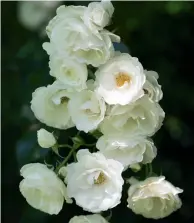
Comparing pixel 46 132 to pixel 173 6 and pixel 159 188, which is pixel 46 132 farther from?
pixel 173 6

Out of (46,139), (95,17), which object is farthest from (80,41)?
(46,139)

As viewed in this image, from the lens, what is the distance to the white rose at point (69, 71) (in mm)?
1058

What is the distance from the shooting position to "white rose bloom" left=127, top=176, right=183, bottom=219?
3.69 ft

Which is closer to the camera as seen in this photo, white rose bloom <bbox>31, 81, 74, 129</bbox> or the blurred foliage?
white rose bloom <bbox>31, 81, 74, 129</bbox>

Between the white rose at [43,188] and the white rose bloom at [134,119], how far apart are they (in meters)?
0.11

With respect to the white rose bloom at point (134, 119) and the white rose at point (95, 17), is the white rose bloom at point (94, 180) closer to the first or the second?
the white rose bloom at point (134, 119)

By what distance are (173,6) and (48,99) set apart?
405 millimetres

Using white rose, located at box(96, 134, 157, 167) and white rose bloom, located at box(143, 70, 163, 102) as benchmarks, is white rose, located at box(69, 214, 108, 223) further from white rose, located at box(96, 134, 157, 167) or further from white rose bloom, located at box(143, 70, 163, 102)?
white rose bloom, located at box(143, 70, 163, 102)

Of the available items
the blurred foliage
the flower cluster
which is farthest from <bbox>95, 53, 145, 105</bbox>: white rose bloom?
the blurred foliage

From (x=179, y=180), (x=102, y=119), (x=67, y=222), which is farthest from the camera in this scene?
(x=179, y=180)

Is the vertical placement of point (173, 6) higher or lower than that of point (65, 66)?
lower

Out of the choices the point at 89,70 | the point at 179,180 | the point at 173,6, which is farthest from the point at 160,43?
the point at 89,70

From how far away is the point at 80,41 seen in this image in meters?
1.07

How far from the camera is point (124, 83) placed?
1071 millimetres
